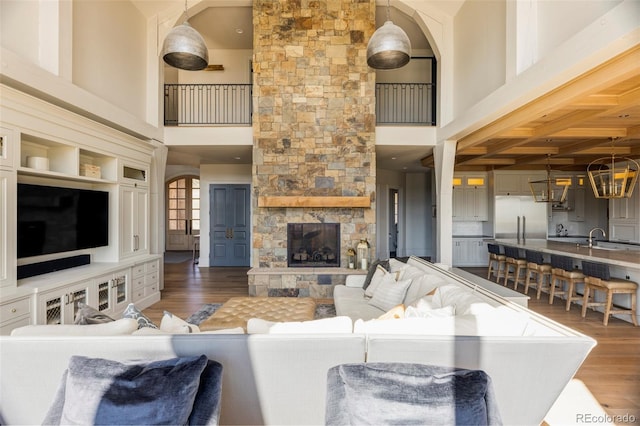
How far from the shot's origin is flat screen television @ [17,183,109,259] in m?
3.33

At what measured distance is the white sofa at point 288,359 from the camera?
1.67 metres

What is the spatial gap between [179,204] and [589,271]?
1164cm

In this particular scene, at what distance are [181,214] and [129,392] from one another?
1136 centimetres

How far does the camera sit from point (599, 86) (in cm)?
277

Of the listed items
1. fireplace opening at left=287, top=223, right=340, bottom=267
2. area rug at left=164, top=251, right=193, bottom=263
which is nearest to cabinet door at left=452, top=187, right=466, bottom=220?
fireplace opening at left=287, top=223, right=340, bottom=267

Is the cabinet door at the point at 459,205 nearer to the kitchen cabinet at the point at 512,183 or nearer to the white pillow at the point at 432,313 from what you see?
the kitchen cabinet at the point at 512,183

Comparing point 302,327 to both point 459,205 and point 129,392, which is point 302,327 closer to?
point 129,392

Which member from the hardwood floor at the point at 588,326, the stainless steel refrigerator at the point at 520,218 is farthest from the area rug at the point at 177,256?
the stainless steel refrigerator at the point at 520,218

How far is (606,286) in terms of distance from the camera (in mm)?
4203

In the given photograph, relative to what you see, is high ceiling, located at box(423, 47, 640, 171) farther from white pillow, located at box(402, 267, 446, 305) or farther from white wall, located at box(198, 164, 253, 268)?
white wall, located at box(198, 164, 253, 268)

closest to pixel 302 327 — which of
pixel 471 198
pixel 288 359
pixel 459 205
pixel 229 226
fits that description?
pixel 288 359

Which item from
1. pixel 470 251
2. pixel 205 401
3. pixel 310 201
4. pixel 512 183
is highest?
pixel 512 183

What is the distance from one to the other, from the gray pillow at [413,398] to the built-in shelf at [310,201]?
443 cm

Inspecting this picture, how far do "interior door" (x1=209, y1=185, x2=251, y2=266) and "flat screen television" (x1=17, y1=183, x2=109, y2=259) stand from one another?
13.4 feet
